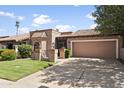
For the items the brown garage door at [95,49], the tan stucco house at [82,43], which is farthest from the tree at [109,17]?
the brown garage door at [95,49]

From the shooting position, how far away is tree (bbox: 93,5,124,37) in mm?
13494

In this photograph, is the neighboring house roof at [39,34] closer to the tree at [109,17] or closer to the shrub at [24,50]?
the shrub at [24,50]

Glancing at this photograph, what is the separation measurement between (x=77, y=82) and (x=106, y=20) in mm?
6667

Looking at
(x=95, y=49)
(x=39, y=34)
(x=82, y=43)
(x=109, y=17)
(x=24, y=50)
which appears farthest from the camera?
(x=39, y=34)

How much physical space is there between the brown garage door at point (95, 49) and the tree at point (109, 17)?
22.4ft

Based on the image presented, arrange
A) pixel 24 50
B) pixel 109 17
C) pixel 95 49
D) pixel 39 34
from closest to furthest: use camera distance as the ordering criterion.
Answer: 1. pixel 109 17
2. pixel 24 50
3. pixel 95 49
4. pixel 39 34

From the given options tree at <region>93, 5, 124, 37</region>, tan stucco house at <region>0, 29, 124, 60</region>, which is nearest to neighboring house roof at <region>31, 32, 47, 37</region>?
tan stucco house at <region>0, 29, 124, 60</region>

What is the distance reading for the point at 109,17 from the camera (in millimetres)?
14797

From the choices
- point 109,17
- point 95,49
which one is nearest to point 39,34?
point 95,49

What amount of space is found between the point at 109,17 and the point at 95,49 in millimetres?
10267

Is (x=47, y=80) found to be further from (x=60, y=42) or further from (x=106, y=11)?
(x=60, y=42)

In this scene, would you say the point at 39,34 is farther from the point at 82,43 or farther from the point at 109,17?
the point at 109,17

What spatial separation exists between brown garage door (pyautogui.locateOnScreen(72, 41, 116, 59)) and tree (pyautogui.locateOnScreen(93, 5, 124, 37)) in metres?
6.83
